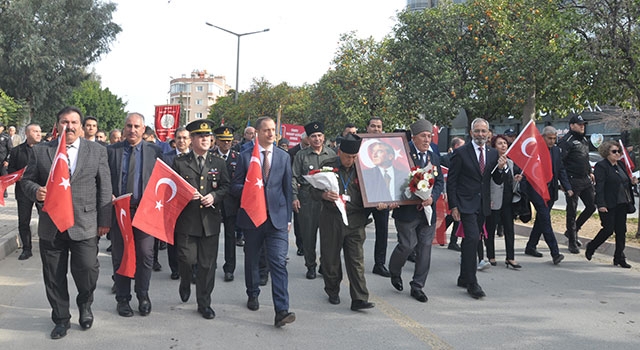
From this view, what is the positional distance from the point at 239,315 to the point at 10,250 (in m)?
5.03

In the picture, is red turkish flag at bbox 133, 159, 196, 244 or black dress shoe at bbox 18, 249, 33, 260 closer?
red turkish flag at bbox 133, 159, 196, 244

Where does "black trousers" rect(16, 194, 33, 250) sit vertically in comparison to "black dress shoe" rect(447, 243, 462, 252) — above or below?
above

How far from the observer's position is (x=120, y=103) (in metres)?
76.4

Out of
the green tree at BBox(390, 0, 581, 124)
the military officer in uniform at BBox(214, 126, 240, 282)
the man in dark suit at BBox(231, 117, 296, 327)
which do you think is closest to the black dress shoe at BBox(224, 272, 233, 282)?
the military officer in uniform at BBox(214, 126, 240, 282)

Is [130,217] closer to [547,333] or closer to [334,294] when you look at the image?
[334,294]

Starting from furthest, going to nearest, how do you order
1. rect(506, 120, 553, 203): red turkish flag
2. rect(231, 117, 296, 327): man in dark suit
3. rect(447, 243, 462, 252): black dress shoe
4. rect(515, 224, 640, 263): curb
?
→ 1. rect(447, 243, 462, 252): black dress shoe
2. rect(515, 224, 640, 263): curb
3. rect(506, 120, 553, 203): red turkish flag
4. rect(231, 117, 296, 327): man in dark suit

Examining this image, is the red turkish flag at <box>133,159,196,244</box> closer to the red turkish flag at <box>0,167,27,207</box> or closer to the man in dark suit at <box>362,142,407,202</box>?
the man in dark suit at <box>362,142,407,202</box>

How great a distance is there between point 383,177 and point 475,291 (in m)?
1.60

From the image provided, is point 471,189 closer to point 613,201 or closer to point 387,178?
point 387,178

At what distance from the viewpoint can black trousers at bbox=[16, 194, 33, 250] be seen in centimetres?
813

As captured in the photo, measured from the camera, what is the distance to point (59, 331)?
15.9 feet

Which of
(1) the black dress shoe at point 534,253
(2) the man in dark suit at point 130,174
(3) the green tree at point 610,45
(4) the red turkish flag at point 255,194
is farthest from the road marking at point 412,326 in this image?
(3) the green tree at point 610,45

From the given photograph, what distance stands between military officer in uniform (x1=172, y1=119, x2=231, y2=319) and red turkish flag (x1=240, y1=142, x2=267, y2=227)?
0.33m

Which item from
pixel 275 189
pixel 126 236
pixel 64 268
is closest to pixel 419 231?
pixel 275 189
